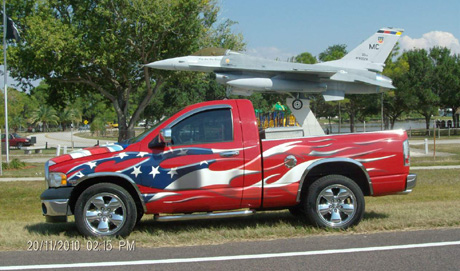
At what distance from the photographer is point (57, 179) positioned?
20.7 feet

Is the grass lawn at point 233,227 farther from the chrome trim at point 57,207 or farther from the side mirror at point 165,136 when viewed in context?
the side mirror at point 165,136

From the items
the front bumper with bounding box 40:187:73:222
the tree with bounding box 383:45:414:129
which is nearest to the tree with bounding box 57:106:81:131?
the tree with bounding box 383:45:414:129

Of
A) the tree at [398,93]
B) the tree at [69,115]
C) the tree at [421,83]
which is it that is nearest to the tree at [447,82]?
the tree at [421,83]

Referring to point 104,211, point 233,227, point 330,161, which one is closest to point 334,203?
point 330,161

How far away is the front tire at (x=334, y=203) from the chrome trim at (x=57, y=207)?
3317mm

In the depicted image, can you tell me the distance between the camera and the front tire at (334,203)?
6.63 metres

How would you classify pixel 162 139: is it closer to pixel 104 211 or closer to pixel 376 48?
pixel 104 211

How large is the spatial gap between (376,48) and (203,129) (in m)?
9.71

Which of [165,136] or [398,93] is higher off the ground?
[398,93]

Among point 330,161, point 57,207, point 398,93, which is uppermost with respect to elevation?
point 398,93

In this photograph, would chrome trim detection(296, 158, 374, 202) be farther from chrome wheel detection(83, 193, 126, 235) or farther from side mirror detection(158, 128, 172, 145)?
chrome wheel detection(83, 193, 126, 235)

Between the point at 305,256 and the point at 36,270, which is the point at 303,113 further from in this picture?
the point at 36,270

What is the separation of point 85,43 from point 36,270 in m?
28.2

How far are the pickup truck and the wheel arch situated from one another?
1 cm
